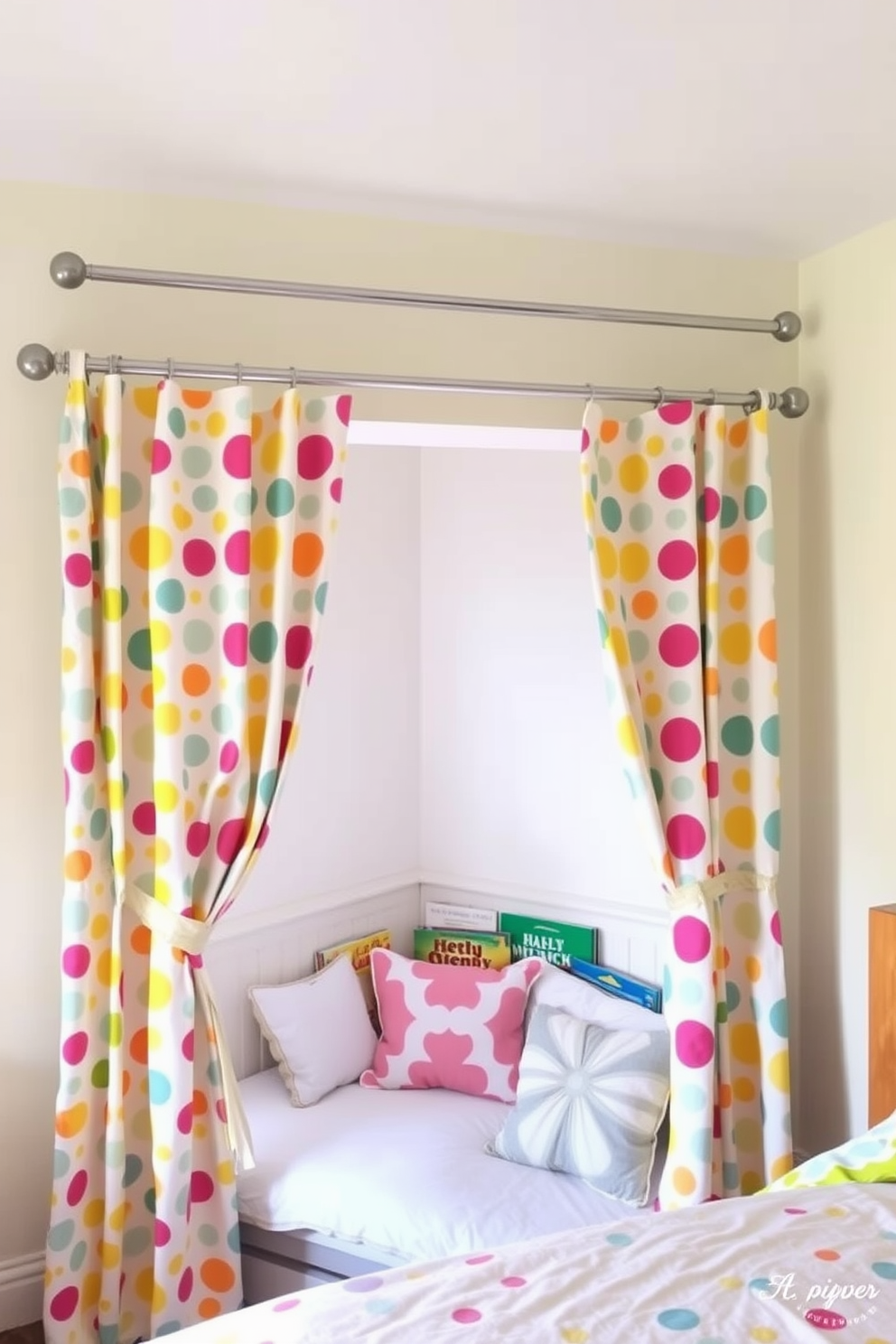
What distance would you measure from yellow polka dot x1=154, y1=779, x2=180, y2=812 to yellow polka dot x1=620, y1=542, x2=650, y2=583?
1.13 metres

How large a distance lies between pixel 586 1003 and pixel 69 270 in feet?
7.01

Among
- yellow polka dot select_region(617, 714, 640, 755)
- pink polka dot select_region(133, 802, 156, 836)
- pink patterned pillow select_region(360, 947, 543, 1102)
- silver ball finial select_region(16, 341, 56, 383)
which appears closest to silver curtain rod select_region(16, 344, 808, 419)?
silver ball finial select_region(16, 341, 56, 383)

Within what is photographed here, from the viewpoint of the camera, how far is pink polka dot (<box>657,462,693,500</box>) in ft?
9.33

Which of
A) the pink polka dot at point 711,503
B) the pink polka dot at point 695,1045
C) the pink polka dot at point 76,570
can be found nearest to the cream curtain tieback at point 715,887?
the pink polka dot at point 695,1045

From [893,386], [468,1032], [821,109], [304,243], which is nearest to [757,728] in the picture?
[893,386]

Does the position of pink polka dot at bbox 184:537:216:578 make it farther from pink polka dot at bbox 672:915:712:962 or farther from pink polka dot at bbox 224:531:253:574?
pink polka dot at bbox 672:915:712:962

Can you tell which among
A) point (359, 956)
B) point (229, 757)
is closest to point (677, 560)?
point (229, 757)

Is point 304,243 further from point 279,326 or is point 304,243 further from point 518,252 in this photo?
point 518,252

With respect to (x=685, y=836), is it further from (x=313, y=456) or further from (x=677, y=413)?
(x=313, y=456)

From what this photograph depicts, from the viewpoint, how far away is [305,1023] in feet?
10.5

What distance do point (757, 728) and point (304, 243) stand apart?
4.96 feet

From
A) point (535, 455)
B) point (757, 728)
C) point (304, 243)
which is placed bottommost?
point (757, 728)

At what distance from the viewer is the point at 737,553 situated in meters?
2.94

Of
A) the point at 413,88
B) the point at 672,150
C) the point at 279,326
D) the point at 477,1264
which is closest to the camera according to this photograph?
the point at 477,1264
